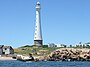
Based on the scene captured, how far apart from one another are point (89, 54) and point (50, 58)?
1560 centimetres

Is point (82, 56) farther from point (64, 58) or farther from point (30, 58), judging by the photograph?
point (30, 58)

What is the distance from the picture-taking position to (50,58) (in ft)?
609

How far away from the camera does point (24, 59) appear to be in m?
170

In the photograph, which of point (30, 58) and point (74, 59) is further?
point (74, 59)

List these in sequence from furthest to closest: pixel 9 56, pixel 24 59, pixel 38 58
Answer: pixel 9 56
pixel 38 58
pixel 24 59

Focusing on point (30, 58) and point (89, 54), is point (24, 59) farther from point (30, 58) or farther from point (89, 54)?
point (89, 54)

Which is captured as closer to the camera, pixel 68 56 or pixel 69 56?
pixel 69 56

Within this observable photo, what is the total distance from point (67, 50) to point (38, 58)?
1310 centimetres

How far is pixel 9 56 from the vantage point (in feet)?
→ 652

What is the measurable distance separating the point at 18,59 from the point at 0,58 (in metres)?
16.8

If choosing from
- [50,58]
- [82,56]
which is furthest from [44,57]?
[82,56]

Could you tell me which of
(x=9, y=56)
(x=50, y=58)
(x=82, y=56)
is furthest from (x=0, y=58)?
(x=82, y=56)

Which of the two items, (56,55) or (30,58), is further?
(56,55)

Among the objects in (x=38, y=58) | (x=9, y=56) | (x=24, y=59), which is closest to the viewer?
(x=24, y=59)
